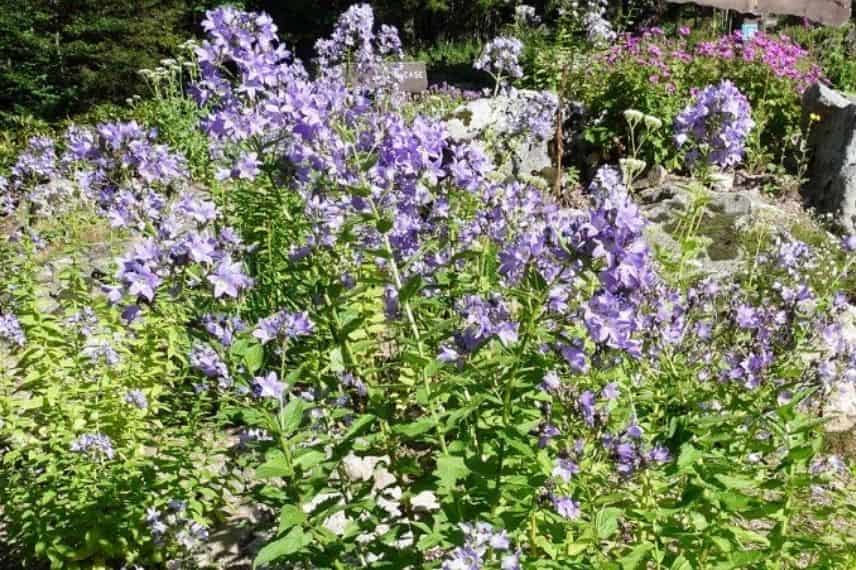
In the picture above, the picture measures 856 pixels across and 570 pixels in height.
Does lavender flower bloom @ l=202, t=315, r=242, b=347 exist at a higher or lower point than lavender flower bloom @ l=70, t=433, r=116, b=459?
higher

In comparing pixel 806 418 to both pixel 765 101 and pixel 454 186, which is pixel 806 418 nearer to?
pixel 454 186

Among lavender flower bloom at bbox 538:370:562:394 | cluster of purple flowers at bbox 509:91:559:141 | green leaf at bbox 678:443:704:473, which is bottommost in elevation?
green leaf at bbox 678:443:704:473

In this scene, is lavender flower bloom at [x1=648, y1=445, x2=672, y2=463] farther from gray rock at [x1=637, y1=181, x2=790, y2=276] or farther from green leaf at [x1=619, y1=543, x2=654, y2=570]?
gray rock at [x1=637, y1=181, x2=790, y2=276]

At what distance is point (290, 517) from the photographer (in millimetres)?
1983

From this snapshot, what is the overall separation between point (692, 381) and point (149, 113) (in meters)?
8.30

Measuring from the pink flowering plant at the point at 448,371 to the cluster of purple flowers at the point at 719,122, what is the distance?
24mm

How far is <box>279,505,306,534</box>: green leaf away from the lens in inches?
77.0

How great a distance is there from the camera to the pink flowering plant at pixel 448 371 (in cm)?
202

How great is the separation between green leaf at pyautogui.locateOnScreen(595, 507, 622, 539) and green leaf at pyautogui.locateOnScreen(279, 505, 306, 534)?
2.48ft

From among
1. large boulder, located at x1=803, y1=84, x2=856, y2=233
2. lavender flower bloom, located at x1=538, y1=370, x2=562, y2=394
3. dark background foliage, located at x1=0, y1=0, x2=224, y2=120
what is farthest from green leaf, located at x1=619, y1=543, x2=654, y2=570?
dark background foliage, located at x1=0, y1=0, x2=224, y2=120

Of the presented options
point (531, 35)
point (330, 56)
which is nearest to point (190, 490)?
point (330, 56)

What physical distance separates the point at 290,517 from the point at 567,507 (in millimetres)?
737

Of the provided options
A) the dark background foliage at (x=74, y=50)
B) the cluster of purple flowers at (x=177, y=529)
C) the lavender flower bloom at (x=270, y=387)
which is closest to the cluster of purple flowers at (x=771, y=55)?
the cluster of purple flowers at (x=177, y=529)

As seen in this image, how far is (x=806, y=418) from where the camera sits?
2258 millimetres
